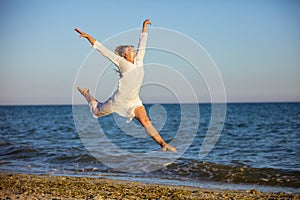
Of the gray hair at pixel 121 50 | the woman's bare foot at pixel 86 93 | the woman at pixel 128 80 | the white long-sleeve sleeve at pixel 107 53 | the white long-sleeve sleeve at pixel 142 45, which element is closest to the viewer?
the white long-sleeve sleeve at pixel 107 53

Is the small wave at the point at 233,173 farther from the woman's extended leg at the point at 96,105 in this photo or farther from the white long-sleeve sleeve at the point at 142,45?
the white long-sleeve sleeve at the point at 142,45

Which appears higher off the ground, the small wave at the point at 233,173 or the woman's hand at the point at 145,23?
the woman's hand at the point at 145,23

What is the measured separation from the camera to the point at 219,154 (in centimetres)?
2227

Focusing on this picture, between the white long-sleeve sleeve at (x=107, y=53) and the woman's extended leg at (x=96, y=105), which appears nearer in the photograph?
the white long-sleeve sleeve at (x=107, y=53)

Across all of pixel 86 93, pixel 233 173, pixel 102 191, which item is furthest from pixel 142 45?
pixel 233 173

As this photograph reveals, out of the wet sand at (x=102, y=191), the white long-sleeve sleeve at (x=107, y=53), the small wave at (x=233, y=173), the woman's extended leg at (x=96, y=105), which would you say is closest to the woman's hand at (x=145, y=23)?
the white long-sleeve sleeve at (x=107, y=53)

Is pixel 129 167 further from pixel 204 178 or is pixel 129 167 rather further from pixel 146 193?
pixel 146 193

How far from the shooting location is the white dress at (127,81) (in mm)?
8334

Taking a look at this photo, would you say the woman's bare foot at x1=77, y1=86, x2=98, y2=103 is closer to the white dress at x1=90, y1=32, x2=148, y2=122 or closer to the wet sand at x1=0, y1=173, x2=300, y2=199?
the white dress at x1=90, y1=32, x2=148, y2=122

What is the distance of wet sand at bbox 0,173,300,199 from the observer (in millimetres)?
11680

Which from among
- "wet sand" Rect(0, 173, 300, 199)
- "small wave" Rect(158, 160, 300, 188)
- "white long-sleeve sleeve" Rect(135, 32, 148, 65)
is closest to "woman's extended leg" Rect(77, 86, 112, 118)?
"white long-sleeve sleeve" Rect(135, 32, 148, 65)

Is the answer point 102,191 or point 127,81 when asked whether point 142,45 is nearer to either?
point 127,81

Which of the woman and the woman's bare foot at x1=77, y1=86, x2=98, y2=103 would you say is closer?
the woman

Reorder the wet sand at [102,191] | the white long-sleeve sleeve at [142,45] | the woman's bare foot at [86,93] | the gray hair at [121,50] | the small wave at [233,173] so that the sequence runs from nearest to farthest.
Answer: the gray hair at [121,50] < the white long-sleeve sleeve at [142,45] < the woman's bare foot at [86,93] < the wet sand at [102,191] < the small wave at [233,173]
